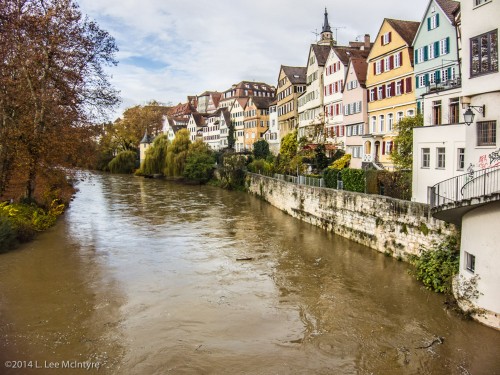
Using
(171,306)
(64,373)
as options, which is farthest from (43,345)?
(171,306)

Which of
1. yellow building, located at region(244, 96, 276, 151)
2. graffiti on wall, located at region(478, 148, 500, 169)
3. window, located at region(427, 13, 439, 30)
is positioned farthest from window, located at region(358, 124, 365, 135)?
yellow building, located at region(244, 96, 276, 151)

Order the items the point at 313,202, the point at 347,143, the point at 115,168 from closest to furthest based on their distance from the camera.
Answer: the point at 313,202, the point at 347,143, the point at 115,168

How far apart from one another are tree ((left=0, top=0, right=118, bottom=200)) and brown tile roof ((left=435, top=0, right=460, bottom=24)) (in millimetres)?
18882

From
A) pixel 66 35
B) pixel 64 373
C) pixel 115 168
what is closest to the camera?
pixel 64 373

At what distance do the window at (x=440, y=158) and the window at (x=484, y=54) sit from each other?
19.3 ft

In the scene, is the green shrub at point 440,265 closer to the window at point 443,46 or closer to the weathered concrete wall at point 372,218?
the weathered concrete wall at point 372,218

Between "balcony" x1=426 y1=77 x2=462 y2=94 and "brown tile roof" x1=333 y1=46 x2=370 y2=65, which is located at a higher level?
"brown tile roof" x1=333 y1=46 x2=370 y2=65

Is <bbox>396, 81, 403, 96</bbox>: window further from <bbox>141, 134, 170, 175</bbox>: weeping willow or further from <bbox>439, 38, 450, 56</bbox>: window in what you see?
<bbox>141, 134, 170, 175</bbox>: weeping willow

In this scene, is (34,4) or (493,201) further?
(34,4)

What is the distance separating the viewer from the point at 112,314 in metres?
13.5

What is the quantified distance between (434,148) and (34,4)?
19.8 meters

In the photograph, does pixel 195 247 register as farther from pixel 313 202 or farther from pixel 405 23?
pixel 405 23

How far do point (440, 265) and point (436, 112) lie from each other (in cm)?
771

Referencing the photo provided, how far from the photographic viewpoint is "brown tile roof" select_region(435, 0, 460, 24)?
25.3m
